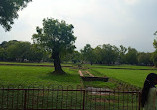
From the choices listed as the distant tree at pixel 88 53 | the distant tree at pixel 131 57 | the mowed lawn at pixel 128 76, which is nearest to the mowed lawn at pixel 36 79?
the mowed lawn at pixel 128 76

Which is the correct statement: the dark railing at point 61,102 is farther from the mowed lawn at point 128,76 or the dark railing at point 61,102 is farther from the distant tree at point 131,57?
the distant tree at point 131,57

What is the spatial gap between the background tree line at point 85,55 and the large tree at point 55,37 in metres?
27.0

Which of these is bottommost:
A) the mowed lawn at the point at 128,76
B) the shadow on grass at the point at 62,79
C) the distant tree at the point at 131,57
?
the mowed lawn at the point at 128,76

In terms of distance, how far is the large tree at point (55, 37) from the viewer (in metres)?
24.9

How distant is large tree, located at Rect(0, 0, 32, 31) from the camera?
13090 millimetres

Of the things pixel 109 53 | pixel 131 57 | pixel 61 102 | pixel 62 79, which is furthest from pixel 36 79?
pixel 131 57

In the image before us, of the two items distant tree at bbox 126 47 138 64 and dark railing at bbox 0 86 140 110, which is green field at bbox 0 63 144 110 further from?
distant tree at bbox 126 47 138 64

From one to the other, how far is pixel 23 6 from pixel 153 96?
48.0ft

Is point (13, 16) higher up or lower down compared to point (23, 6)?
lower down

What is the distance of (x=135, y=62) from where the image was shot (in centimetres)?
11012

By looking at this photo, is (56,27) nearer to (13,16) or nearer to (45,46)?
(45,46)

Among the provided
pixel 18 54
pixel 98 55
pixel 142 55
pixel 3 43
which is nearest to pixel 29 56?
pixel 18 54

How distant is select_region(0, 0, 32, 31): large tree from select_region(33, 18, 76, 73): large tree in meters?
9.70

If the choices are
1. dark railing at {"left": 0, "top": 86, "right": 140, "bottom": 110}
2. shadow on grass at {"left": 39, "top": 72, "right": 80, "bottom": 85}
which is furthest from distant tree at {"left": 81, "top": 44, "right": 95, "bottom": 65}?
dark railing at {"left": 0, "top": 86, "right": 140, "bottom": 110}
